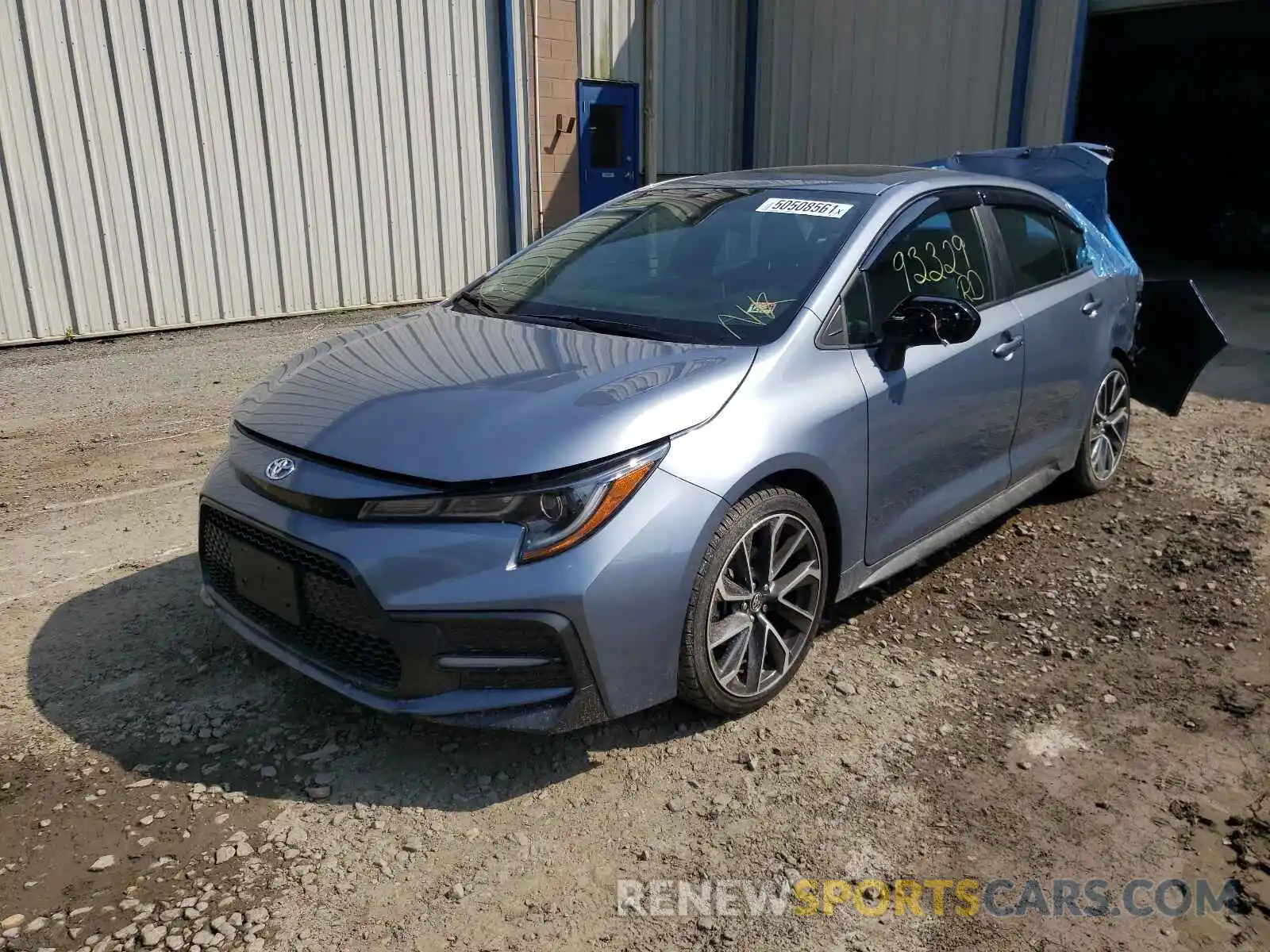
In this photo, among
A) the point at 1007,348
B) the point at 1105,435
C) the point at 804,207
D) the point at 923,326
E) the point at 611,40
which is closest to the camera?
the point at 923,326

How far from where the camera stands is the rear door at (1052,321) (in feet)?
14.0

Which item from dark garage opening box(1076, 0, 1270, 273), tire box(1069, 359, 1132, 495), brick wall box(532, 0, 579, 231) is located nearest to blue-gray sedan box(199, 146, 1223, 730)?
tire box(1069, 359, 1132, 495)

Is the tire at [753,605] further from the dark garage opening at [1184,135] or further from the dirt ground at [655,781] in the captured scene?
the dark garage opening at [1184,135]

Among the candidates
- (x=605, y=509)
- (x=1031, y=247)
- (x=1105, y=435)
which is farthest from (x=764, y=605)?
(x=1105, y=435)

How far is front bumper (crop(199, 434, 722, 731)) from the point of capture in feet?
8.39

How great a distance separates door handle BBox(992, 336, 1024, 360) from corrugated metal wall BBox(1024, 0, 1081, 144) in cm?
826

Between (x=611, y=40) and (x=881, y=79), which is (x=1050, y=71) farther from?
(x=611, y=40)

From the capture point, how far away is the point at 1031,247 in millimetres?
4500

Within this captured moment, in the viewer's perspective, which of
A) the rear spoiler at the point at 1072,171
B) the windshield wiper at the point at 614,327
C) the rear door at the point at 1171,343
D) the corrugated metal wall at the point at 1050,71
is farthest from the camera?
the corrugated metal wall at the point at 1050,71

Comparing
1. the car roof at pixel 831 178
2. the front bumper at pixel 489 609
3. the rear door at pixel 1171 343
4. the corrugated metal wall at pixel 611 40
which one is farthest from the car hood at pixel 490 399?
the corrugated metal wall at pixel 611 40

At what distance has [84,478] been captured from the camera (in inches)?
207

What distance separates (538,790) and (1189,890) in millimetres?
1712

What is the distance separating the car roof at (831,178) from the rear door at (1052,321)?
0.41 metres

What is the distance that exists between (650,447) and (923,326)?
121cm
